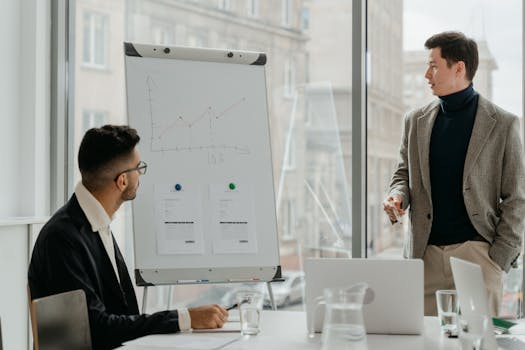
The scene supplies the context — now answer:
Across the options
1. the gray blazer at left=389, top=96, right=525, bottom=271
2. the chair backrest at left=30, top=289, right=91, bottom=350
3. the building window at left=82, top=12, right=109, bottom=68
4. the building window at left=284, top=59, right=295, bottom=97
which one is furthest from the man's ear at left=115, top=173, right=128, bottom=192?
the building window at left=82, top=12, right=109, bottom=68

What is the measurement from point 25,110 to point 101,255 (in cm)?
205

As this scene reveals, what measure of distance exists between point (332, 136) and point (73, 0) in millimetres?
1870

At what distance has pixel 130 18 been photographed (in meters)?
4.17

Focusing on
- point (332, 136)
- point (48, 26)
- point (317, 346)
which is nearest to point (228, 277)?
point (332, 136)

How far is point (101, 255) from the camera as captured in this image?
7.84ft

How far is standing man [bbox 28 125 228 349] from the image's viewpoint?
2129 millimetres

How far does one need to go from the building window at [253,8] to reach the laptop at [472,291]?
2.55 metres

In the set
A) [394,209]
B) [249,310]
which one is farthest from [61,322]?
[394,209]

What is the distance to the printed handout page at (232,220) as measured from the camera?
10.6 ft

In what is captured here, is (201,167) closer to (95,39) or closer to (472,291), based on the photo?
(95,39)

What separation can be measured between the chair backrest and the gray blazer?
149 cm

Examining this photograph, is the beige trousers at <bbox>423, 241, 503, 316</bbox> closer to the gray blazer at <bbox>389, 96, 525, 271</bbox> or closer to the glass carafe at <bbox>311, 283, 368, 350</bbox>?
the gray blazer at <bbox>389, 96, 525, 271</bbox>

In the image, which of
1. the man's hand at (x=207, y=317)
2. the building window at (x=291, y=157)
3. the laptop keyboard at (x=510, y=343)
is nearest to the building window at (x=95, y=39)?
the building window at (x=291, y=157)

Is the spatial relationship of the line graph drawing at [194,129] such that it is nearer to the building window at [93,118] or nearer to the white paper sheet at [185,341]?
the building window at [93,118]
